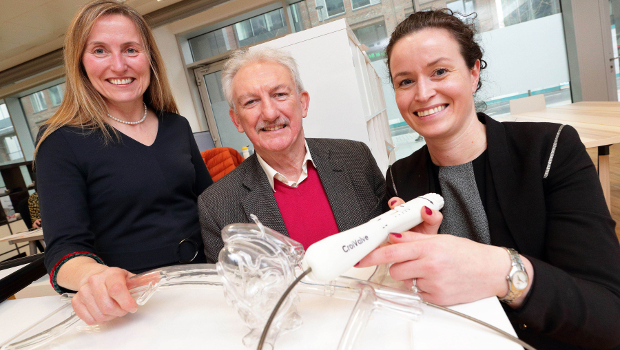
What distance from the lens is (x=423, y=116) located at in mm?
947

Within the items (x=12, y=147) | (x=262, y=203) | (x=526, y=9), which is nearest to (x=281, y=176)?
(x=262, y=203)

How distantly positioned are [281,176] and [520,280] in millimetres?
841

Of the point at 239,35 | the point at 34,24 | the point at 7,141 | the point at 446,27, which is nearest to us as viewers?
the point at 446,27

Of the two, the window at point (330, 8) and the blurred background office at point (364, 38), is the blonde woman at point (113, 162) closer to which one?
the blurred background office at point (364, 38)

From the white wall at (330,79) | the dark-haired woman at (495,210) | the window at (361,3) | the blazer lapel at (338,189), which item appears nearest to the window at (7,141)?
the window at (361,3)

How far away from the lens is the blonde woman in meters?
0.94

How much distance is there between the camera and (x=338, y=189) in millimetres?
1267

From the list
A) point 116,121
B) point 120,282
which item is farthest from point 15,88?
point 120,282

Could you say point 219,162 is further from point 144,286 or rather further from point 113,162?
point 144,286

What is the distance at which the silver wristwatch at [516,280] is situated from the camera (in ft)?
1.82

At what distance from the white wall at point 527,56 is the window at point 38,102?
7.29 metres

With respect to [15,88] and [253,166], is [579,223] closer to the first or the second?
[253,166]

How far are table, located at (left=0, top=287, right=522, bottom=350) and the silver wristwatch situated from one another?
0.16 ft

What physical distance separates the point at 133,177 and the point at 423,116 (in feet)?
2.83
